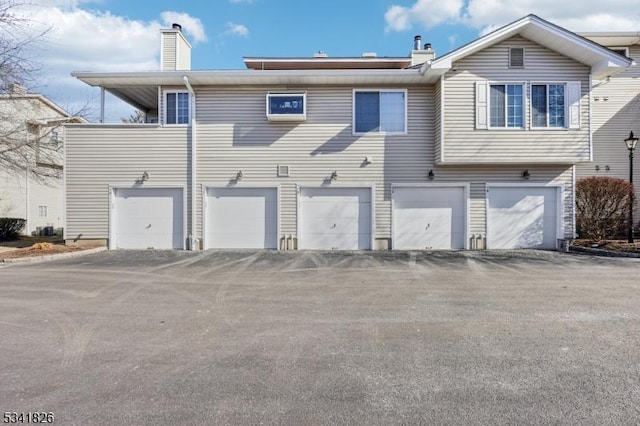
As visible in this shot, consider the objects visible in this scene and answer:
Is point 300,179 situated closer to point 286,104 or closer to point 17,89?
point 286,104

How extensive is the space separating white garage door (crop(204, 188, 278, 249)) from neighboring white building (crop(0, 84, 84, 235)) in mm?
7350

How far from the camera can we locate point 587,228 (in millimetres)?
12766

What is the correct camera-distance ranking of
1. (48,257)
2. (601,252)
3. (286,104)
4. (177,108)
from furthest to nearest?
(177,108) < (286,104) < (601,252) < (48,257)

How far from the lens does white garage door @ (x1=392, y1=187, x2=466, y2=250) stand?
1272cm

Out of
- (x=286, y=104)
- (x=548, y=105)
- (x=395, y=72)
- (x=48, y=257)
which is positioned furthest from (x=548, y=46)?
(x=48, y=257)

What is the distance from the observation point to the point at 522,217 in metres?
12.7

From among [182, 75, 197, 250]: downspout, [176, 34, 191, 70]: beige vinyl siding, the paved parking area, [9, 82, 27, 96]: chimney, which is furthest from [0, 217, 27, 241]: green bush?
the paved parking area

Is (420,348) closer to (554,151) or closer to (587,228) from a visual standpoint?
(554,151)

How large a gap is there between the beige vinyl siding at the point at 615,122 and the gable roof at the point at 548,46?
354cm

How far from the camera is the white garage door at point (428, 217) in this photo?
12719 millimetres

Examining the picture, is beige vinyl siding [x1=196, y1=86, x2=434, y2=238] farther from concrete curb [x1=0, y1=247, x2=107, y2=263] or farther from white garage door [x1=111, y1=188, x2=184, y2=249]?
concrete curb [x1=0, y1=247, x2=107, y2=263]

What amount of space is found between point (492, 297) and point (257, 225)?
8.12 meters

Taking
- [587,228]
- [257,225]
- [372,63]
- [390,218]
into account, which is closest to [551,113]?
[587,228]

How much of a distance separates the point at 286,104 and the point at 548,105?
26.9 ft
